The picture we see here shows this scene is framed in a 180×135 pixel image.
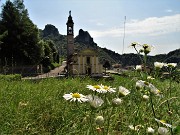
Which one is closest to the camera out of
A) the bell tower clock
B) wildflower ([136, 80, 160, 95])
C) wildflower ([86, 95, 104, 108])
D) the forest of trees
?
wildflower ([86, 95, 104, 108])

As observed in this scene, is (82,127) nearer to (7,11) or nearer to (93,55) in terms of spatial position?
(7,11)

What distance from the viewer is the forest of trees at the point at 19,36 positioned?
41000 millimetres

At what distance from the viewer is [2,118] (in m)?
2.92

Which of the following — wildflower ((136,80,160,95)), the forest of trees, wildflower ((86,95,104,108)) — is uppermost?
the forest of trees

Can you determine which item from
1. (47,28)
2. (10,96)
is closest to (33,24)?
A: (10,96)

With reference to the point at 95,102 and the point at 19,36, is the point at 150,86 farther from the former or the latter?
the point at 19,36

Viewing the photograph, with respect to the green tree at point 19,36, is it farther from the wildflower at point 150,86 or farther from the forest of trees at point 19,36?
the wildflower at point 150,86

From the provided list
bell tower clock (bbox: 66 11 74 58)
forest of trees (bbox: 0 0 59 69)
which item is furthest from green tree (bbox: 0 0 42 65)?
bell tower clock (bbox: 66 11 74 58)

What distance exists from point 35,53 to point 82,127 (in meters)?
40.3

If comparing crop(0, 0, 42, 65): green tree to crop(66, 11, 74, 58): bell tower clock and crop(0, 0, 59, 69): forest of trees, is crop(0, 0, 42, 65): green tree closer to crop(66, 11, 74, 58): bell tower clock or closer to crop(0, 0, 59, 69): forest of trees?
crop(0, 0, 59, 69): forest of trees

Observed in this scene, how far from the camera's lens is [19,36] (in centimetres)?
4131

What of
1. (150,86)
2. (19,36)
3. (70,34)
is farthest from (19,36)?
(150,86)

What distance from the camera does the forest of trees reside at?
4100 centimetres

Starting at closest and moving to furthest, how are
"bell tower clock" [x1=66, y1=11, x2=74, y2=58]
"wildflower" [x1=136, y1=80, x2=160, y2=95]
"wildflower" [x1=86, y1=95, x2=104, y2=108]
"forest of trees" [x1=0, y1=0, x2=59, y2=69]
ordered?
"wildflower" [x1=86, y1=95, x2=104, y2=108] → "wildflower" [x1=136, y1=80, x2=160, y2=95] → "forest of trees" [x1=0, y1=0, x2=59, y2=69] → "bell tower clock" [x1=66, y1=11, x2=74, y2=58]
